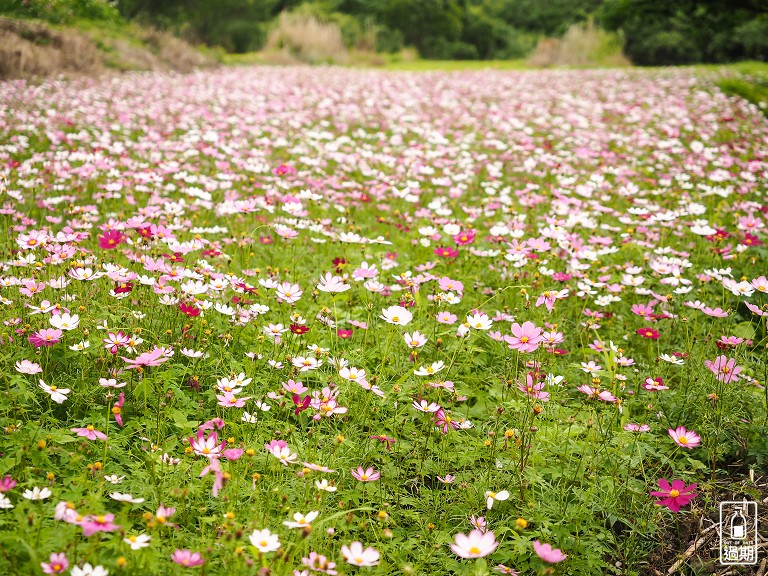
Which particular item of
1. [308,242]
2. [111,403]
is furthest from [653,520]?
[308,242]

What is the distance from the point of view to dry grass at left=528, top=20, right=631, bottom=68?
2384 centimetres

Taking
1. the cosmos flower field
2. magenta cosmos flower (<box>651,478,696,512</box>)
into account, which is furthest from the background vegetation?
magenta cosmos flower (<box>651,478,696,512</box>)

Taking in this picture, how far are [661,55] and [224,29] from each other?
1871 cm

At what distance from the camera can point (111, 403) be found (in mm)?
2168

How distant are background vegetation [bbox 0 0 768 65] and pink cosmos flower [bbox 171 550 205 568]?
1346 cm

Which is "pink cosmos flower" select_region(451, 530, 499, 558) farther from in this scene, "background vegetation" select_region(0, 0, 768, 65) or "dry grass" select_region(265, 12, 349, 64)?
"dry grass" select_region(265, 12, 349, 64)

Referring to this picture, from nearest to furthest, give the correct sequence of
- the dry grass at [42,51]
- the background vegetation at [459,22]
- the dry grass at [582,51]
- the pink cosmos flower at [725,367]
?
the pink cosmos flower at [725,367] < the dry grass at [42,51] < the background vegetation at [459,22] < the dry grass at [582,51]

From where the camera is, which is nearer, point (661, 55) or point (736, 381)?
point (736, 381)

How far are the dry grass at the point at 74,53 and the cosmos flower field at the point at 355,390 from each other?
6.40 m

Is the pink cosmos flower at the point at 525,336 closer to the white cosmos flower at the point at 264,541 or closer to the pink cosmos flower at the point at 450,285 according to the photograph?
the pink cosmos flower at the point at 450,285

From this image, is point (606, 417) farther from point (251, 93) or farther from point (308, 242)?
point (251, 93)

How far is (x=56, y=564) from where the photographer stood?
1340mm

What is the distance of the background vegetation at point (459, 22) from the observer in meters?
12.7

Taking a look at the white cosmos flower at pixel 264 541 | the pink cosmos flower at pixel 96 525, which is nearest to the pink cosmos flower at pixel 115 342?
the pink cosmos flower at pixel 96 525
